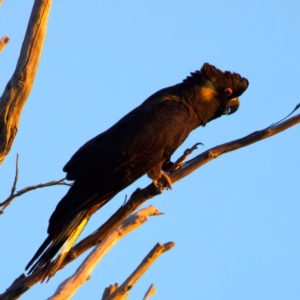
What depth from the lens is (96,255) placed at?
4.43m

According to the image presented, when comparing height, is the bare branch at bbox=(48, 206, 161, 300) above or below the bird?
below

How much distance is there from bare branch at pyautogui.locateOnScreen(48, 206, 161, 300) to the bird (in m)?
0.20

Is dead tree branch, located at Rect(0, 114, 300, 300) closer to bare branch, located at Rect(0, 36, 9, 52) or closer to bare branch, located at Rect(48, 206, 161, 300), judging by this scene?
bare branch, located at Rect(48, 206, 161, 300)

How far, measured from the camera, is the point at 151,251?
13.3ft

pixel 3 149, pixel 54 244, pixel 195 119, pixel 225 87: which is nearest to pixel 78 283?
pixel 54 244

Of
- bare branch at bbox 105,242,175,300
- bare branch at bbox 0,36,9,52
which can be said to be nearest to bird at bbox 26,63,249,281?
bare branch at bbox 105,242,175,300

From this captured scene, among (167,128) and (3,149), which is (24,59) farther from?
(167,128)

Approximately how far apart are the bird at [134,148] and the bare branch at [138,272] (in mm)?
477

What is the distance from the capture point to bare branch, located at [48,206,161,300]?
410 cm

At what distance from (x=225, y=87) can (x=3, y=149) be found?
9.38 ft

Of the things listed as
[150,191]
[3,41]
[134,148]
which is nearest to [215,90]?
[134,148]

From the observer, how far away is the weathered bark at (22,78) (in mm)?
4324

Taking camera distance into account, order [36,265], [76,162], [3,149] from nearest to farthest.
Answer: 1. [36,265]
2. [3,149]
3. [76,162]

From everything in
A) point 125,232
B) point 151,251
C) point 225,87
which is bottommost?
point 151,251
